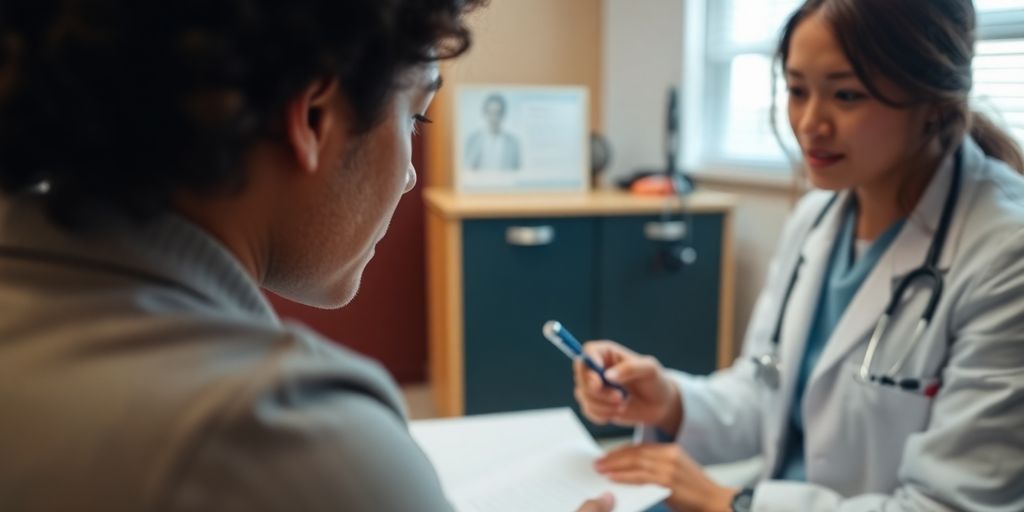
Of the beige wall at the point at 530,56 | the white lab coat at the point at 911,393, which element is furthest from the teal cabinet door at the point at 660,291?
the white lab coat at the point at 911,393

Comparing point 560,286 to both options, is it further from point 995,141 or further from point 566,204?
point 995,141

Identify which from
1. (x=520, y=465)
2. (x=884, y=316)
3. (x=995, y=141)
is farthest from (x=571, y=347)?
(x=995, y=141)

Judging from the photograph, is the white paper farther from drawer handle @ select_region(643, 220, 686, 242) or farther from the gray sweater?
drawer handle @ select_region(643, 220, 686, 242)

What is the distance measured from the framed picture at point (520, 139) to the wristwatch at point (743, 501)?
162 centimetres

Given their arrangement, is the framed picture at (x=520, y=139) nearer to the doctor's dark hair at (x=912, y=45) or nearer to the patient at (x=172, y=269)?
the doctor's dark hair at (x=912, y=45)

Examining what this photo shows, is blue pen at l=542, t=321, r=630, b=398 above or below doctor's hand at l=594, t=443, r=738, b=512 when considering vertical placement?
above

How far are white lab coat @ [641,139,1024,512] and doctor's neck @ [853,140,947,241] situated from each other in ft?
0.15

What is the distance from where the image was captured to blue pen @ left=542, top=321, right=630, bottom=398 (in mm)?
1160

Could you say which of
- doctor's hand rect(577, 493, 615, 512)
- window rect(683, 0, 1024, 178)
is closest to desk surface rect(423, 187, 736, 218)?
window rect(683, 0, 1024, 178)

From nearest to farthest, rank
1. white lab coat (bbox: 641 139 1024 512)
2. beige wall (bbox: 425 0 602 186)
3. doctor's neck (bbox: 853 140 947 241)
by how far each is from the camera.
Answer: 1. white lab coat (bbox: 641 139 1024 512)
2. doctor's neck (bbox: 853 140 947 241)
3. beige wall (bbox: 425 0 602 186)

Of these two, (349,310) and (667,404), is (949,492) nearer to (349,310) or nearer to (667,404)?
(667,404)

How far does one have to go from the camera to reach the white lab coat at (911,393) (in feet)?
3.21

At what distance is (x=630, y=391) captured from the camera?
132 cm

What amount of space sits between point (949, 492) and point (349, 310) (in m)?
2.39
